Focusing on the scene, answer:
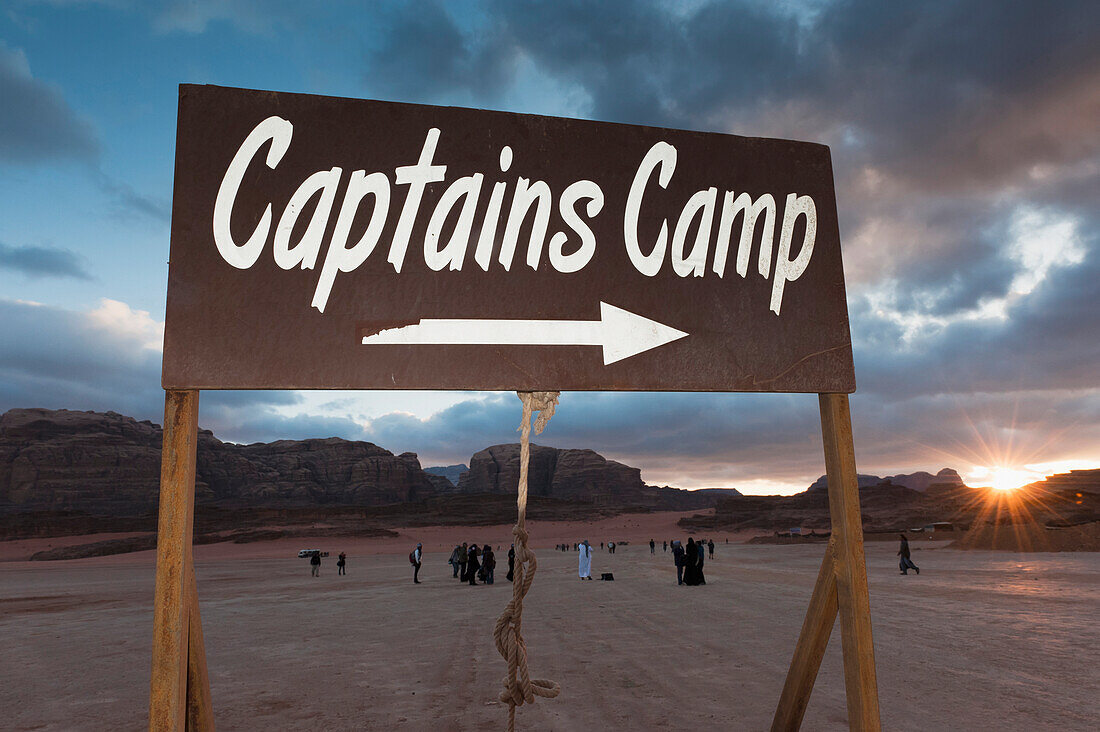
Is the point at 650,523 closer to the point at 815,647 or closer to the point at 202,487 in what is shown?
the point at 202,487

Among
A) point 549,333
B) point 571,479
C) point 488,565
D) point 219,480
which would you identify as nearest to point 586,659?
point 549,333

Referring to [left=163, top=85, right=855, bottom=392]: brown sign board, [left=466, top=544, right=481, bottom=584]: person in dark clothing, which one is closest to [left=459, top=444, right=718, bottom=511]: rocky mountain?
[left=466, top=544, right=481, bottom=584]: person in dark clothing

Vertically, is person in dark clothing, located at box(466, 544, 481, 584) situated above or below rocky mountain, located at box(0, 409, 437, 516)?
below

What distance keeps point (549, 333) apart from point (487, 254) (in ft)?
1.90

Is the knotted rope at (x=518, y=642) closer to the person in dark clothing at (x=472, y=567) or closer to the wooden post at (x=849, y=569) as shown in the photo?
the wooden post at (x=849, y=569)

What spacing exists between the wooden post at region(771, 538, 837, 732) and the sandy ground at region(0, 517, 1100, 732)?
4.69 feet

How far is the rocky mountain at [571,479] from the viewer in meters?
117

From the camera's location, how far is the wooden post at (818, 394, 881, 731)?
3234mm

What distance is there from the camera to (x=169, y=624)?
273 centimetres

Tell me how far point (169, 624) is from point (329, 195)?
2298 mm

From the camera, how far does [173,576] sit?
2.76 m

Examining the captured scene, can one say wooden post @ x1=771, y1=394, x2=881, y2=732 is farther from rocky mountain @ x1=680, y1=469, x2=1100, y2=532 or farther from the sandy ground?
rocky mountain @ x1=680, y1=469, x2=1100, y2=532

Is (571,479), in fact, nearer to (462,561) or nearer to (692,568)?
(462,561)

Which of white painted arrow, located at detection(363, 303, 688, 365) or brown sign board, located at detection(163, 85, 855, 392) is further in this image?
white painted arrow, located at detection(363, 303, 688, 365)
